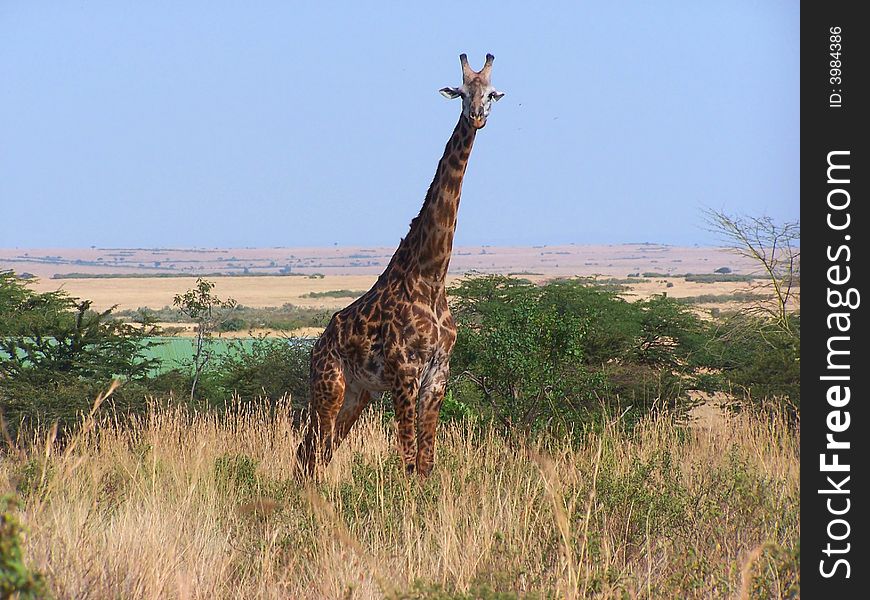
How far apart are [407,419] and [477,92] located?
2.14 m

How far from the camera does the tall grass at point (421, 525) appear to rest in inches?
196

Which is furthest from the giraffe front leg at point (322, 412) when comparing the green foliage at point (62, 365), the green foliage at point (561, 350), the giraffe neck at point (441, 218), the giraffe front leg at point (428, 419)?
the green foliage at point (62, 365)

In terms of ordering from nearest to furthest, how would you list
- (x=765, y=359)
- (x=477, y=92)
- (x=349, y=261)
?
(x=477, y=92)
(x=765, y=359)
(x=349, y=261)

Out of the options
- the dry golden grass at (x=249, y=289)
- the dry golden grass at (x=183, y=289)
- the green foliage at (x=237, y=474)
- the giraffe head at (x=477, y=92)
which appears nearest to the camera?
the giraffe head at (x=477, y=92)

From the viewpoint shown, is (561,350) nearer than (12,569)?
No

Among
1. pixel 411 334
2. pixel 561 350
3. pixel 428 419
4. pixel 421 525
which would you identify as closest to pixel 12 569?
pixel 421 525

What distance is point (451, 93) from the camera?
7.09 m

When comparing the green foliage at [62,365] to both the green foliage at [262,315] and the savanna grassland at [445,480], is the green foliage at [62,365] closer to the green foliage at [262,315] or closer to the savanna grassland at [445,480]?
the savanna grassland at [445,480]

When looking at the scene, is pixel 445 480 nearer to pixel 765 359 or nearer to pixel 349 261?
pixel 765 359

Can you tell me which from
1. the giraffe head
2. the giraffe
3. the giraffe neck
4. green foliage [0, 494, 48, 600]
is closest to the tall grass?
the giraffe

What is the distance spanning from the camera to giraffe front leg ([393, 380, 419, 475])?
7188 mm

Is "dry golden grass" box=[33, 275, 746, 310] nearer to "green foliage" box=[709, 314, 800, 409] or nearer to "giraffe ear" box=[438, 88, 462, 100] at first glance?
"green foliage" box=[709, 314, 800, 409]
